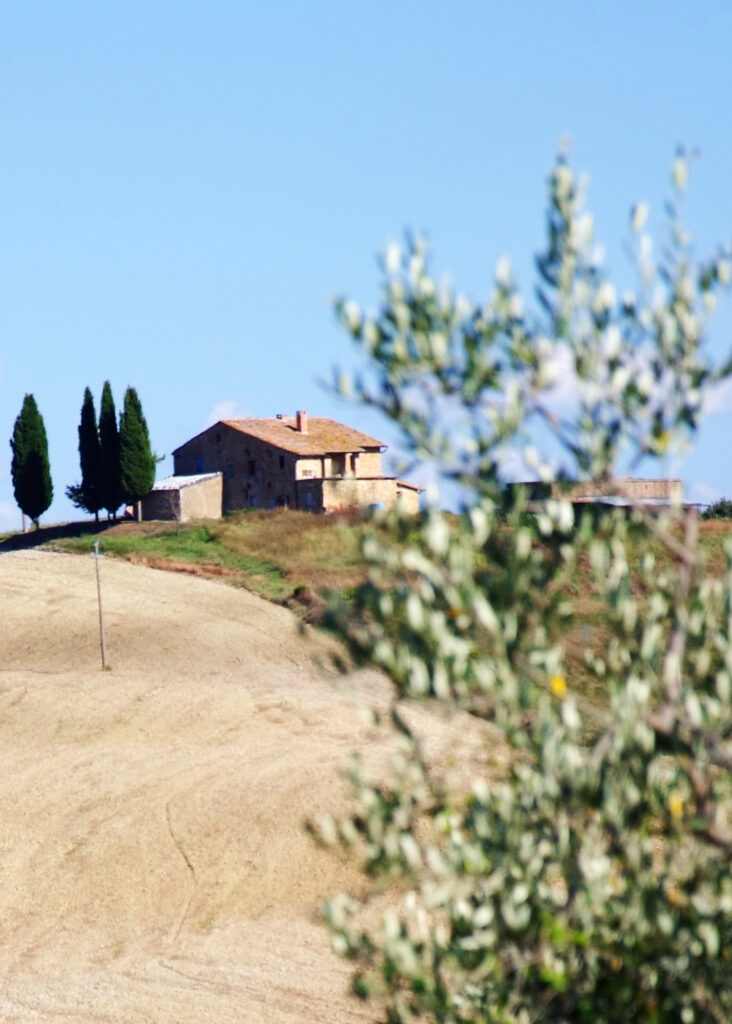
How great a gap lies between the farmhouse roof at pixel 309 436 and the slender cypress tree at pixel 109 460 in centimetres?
922

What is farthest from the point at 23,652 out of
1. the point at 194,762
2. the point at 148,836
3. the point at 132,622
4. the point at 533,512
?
the point at 533,512

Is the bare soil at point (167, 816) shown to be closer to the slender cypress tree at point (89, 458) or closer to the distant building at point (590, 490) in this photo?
the distant building at point (590, 490)

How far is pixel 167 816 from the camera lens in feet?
163

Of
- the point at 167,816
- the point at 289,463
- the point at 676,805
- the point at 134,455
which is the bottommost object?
the point at 167,816

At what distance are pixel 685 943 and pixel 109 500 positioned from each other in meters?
96.3

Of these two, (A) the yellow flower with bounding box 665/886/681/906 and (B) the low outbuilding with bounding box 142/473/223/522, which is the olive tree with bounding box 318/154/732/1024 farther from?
(B) the low outbuilding with bounding box 142/473/223/522

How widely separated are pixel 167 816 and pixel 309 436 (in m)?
63.4

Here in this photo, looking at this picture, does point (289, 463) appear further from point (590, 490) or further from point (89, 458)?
point (590, 490)

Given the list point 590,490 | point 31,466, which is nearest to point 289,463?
point 31,466

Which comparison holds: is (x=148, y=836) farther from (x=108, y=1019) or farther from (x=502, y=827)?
(x=502, y=827)

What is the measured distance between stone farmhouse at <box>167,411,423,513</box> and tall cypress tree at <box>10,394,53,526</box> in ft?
35.0

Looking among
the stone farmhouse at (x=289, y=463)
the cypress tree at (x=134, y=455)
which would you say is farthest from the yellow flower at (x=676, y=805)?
the cypress tree at (x=134, y=455)

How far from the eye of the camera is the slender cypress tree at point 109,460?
10556 centimetres

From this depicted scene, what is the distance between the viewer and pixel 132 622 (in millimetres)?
74812
